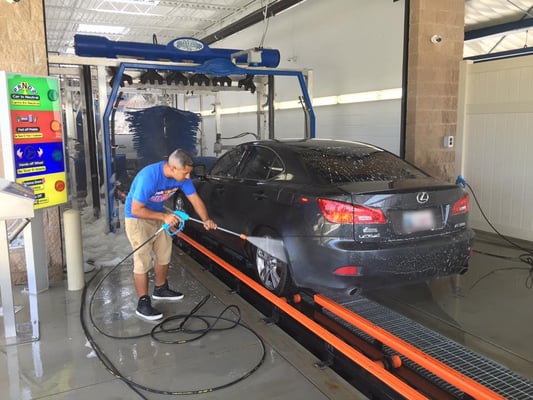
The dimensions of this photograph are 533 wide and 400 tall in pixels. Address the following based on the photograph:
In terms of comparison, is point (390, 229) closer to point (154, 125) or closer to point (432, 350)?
point (432, 350)

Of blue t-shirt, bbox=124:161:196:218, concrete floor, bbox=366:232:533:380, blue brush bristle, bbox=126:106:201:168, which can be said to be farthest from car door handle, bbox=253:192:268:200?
blue brush bristle, bbox=126:106:201:168

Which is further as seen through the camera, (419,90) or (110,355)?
(419,90)

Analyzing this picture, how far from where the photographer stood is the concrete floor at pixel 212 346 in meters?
3.07

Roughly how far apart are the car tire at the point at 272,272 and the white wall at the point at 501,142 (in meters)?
4.51

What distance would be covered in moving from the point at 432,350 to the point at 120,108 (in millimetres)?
9924

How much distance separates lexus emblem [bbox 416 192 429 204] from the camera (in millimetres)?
3732

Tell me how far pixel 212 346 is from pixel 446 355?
1.74 m

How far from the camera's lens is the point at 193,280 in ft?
16.9

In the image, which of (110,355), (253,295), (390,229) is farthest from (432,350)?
(110,355)

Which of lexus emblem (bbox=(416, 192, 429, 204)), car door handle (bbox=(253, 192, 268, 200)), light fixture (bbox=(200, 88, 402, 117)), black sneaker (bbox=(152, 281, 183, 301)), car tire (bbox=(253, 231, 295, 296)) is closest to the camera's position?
lexus emblem (bbox=(416, 192, 429, 204))

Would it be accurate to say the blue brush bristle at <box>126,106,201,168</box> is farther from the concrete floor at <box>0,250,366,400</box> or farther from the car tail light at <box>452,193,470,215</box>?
the car tail light at <box>452,193,470,215</box>

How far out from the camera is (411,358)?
298 cm

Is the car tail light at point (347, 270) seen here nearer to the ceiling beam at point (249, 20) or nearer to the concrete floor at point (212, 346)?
the concrete floor at point (212, 346)

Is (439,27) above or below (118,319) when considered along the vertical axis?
above
